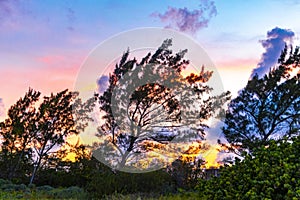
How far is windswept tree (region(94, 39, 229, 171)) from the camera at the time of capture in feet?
61.3

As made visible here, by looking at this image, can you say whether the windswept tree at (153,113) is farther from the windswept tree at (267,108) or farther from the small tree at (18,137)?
the small tree at (18,137)

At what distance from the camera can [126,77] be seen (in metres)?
19.2

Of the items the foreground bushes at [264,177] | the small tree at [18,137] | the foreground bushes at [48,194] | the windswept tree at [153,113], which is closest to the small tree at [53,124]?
the small tree at [18,137]

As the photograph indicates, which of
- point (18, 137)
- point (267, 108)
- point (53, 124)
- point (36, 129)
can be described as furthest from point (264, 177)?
point (18, 137)

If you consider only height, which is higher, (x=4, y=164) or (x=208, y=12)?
(x=208, y=12)

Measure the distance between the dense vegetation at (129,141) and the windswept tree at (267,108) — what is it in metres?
0.05

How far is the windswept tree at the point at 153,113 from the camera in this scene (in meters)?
18.7

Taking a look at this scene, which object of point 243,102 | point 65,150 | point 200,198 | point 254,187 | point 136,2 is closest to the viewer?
point 254,187

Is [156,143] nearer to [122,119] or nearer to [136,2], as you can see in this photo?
[122,119]

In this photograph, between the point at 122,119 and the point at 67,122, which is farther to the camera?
the point at 67,122

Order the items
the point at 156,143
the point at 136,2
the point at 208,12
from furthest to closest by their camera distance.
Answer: the point at 156,143 → the point at 136,2 → the point at 208,12

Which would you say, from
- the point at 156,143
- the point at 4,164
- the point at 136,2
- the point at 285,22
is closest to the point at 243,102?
the point at 156,143

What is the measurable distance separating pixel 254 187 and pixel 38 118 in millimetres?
20364

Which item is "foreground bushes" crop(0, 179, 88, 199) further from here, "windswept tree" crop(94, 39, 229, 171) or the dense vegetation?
"windswept tree" crop(94, 39, 229, 171)
